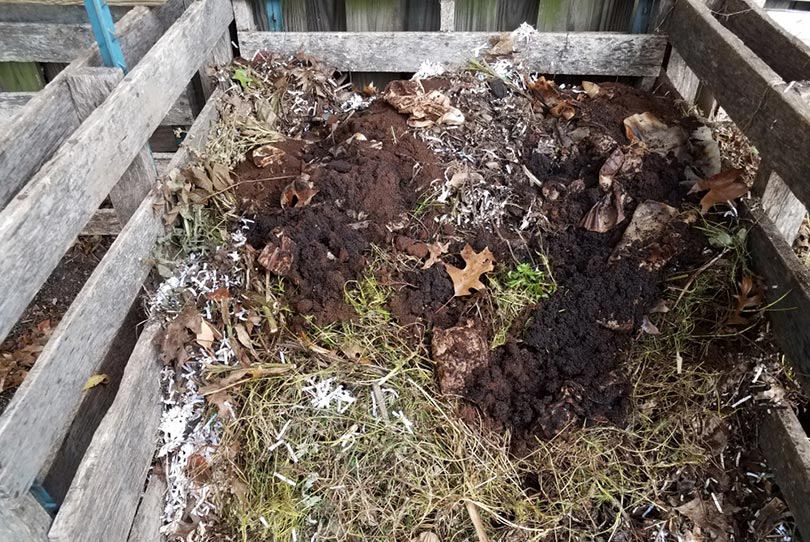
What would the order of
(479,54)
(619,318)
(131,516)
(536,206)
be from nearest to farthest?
(131,516), (619,318), (536,206), (479,54)

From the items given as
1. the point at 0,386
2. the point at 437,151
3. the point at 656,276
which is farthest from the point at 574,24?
the point at 0,386

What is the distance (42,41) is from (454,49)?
241 cm

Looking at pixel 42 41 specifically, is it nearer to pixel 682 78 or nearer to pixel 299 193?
pixel 299 193

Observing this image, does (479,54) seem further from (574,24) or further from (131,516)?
(131,516)

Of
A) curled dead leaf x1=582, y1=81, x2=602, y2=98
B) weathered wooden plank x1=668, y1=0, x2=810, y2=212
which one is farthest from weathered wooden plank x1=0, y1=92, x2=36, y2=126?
weathered wooden plank x1=668, y1=0, x2=810, y2=212

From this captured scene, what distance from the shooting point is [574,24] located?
147 inches

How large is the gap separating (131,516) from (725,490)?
2.21 meters

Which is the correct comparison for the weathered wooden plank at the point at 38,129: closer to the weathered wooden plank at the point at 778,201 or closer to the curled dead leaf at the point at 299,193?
the curled dead leaf at the point at 299,193

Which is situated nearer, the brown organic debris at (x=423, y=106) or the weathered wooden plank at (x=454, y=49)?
the brown organic debris at (x=423, y=106)

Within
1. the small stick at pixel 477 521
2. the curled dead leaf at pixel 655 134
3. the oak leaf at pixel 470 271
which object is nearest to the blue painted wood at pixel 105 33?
the oak leaf at pixel 470 271

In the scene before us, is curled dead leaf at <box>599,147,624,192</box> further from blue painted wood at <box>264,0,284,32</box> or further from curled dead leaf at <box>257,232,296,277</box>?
blue painted wood at <box>264,0,284,32</box>

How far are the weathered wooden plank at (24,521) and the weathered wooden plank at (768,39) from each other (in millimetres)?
3189

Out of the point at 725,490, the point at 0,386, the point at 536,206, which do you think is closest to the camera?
the point at 725,490

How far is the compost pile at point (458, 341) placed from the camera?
2.44 meters
